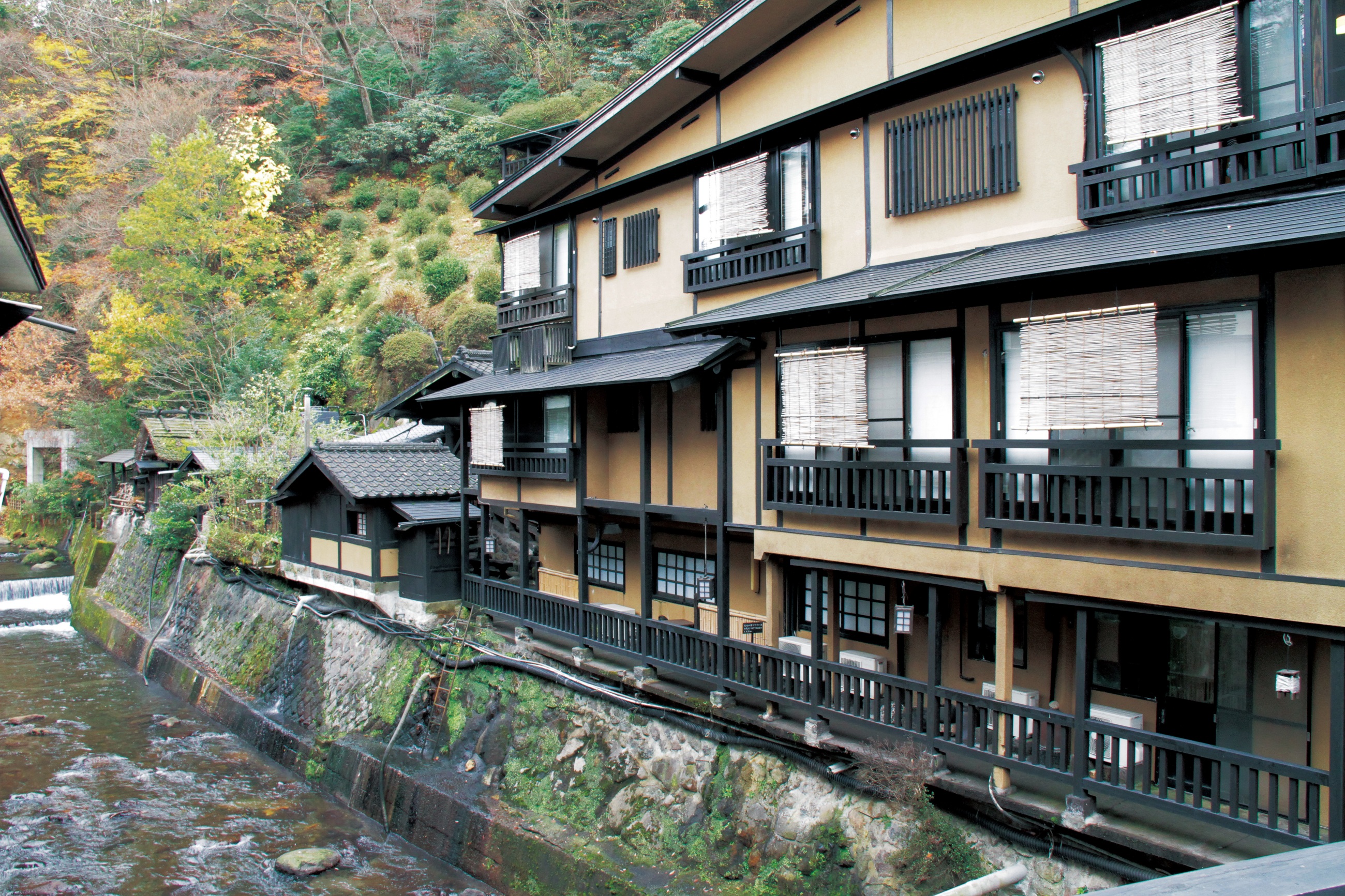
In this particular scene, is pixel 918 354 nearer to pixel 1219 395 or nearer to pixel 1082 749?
pixel 1219 395

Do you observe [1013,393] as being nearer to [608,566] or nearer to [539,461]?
[539,461]

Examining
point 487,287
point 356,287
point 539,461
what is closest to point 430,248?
point 356,287

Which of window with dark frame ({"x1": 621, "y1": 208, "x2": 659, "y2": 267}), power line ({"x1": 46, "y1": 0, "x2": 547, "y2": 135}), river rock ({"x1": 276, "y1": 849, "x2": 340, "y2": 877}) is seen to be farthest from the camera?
power line ({"x1": 46, "y1": 0, "x2": 547, "y2": 135})

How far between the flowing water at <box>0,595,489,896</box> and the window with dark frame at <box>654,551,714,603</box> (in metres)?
6.35

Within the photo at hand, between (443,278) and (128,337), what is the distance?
14.8 metres

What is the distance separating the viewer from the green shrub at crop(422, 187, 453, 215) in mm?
46688

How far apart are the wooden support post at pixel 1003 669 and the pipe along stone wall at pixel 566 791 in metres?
0.78

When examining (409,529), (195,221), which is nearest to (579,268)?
(409,529)

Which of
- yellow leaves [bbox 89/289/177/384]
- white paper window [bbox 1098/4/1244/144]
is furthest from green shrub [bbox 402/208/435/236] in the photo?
white paper window [bbox 1098/4/1244/144]

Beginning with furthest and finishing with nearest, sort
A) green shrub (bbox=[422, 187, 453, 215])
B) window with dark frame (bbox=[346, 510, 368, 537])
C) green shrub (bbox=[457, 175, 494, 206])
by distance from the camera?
green shrub (bbox=[422, 187, 453, 215]) < green shrub (bbox=[457, 175, 494, 206]) < window with dark frame (bbox=[346, 510, 368, 537])

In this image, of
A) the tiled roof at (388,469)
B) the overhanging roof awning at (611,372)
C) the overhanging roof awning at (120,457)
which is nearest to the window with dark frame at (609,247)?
the overhanging roof awning at (611,372)

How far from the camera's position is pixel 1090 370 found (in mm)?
8570

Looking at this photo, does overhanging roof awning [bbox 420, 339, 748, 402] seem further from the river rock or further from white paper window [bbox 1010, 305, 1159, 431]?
the river rock

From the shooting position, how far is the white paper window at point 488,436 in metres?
17.9
